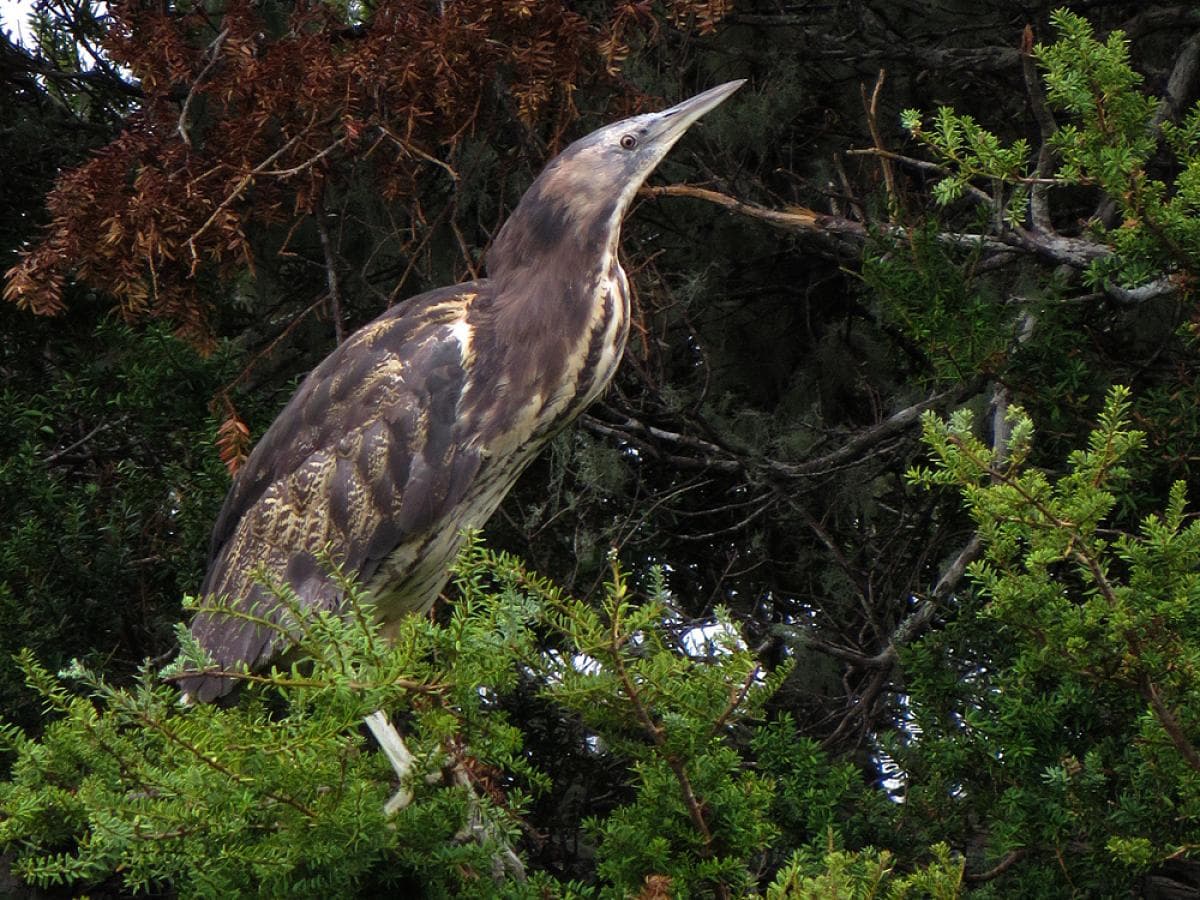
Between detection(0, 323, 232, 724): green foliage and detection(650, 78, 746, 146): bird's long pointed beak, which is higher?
detection(650, 78, 746, 146): bird's long pointed beak

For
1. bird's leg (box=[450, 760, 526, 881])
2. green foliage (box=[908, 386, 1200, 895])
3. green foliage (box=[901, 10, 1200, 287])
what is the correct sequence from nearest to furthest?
green foliage (box=[908, 386, 1200, 895]) → bird's leg (box=[450, 760, 526, 881]) → green foliage (box=[901, 10, 1200, 287])

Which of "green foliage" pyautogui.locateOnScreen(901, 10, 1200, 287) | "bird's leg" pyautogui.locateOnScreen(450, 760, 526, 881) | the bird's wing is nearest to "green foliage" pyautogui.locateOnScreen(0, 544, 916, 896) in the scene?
"bird's leg" pyautogui.locateOnScreen(450, 760, 526, 881)

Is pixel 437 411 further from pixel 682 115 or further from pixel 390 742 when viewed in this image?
pixel 682 115

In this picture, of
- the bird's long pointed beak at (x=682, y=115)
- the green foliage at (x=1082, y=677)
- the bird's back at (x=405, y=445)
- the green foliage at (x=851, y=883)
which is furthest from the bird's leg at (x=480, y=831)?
the bird's long pointed beak at (x=682, y=115)

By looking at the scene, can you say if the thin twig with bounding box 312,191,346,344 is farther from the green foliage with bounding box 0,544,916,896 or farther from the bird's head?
the green foliage with bounding box 0,544,916,896

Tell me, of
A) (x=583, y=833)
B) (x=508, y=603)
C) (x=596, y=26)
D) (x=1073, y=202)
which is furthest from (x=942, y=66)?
(x=508, y=603)

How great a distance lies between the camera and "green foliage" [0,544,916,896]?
2461 millimetres

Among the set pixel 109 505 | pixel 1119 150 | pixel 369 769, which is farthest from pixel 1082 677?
pixel 109 505

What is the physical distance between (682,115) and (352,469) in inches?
47.4

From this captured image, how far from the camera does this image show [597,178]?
4289mm

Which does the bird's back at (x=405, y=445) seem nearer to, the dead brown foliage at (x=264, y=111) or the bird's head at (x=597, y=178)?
the bird's head at (x=597, y=178)

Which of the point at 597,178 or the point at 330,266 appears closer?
the point at 597,178

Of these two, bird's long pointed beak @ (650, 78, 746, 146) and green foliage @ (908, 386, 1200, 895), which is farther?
bird's long pointed beak @ (650, 78, 746, 146)

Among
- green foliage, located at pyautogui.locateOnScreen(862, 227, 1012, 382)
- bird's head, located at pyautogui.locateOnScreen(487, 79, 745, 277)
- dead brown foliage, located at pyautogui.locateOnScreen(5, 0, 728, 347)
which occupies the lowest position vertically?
green foliage, located at pyautogui.locateOnScreen(862, 227, 1012, 382)
